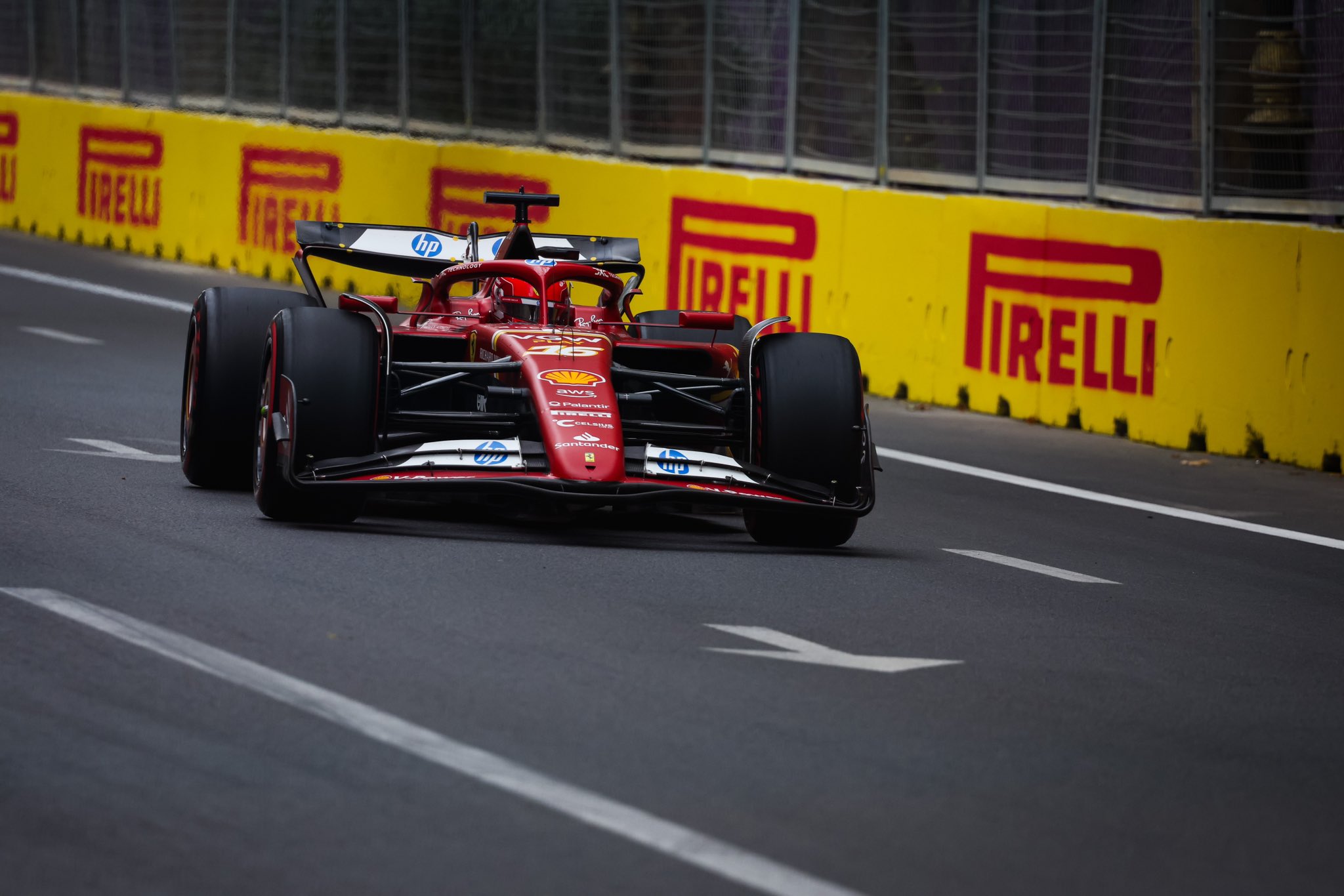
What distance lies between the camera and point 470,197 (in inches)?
826

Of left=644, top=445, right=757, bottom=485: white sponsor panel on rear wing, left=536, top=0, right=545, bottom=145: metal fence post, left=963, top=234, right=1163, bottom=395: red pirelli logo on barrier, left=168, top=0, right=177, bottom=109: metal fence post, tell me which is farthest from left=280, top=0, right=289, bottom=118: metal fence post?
left=644, top=445, right=757, bottom=485: white sponsor panel on rear wing

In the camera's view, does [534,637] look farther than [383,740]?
Yes

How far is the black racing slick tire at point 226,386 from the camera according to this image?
10430 millimetres

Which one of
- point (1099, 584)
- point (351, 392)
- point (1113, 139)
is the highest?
point (1113, 139)

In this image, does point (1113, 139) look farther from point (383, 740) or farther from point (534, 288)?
point (383, 740)

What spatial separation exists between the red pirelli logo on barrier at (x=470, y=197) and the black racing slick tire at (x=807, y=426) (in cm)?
1009

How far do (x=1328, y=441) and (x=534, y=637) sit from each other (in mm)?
6905

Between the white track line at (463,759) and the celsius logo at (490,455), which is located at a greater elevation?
the celsius logo at (490,455)

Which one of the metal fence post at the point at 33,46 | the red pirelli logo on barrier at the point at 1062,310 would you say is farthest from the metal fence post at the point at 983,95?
the metal fence post at the point at 33,46

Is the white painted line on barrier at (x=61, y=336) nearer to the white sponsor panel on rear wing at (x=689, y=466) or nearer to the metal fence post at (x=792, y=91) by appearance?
the metal fence post at (x=792, y=91)

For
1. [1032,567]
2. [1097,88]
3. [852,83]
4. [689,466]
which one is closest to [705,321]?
[689,466]

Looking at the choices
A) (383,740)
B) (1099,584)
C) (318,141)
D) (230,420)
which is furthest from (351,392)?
(318,141)

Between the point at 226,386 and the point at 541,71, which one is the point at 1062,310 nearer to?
the point at 226,386

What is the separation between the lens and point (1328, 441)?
13.1 metres
